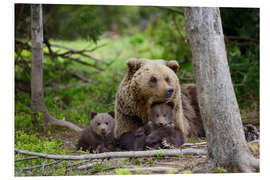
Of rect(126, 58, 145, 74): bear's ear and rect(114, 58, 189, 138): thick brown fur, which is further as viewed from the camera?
rect(126, 58, 145, 74): bear's ear

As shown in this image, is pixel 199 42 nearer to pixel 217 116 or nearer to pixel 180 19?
pixel 217 116

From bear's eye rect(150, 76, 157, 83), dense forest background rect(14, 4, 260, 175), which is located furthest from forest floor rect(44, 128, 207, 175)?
dense forest background rect(14, 4, 260, 175)

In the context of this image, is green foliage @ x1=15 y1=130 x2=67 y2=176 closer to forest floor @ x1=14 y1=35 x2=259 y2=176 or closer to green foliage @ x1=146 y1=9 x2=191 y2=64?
forest floor @ x1=14 y1=35 x2=259 y2=176

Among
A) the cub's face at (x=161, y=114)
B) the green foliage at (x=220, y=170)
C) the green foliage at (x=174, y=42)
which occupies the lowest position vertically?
the green foliage at (x=220, y=170)

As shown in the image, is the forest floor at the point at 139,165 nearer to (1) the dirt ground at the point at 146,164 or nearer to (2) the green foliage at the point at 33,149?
(1) the dirt ground at the point at 146,164

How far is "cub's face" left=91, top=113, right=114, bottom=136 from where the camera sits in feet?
19.2

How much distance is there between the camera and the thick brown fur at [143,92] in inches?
207

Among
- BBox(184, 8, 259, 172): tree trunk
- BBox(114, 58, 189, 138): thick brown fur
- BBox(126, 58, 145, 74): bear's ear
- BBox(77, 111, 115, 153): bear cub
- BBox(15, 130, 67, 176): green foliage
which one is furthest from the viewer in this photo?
BBox(77, 111, 115, 153): bear cub

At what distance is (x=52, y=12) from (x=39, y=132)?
405cm

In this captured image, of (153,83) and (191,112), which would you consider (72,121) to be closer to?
(191,112)

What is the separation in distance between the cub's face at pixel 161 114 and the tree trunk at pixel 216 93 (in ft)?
4.14

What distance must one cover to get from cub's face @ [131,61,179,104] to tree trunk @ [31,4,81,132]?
2.22 metres

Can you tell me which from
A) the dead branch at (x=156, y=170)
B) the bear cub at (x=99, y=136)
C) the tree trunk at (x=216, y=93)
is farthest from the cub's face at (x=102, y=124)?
the tree trunk at (x=216, y=93)

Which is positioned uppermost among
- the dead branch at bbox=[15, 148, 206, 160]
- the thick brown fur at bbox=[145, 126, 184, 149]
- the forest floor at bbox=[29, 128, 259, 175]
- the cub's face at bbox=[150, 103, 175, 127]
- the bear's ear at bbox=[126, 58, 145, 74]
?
the bear's ear at bbox=[126, 58, 145, 74]
